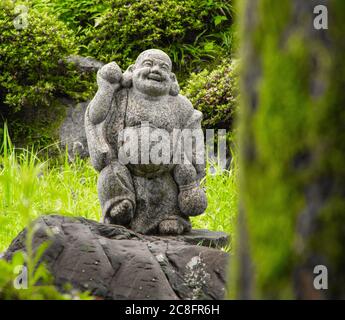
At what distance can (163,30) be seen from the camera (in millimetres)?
10141

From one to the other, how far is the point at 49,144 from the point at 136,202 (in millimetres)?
4188

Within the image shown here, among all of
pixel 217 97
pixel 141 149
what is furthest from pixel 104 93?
pixel 217 97

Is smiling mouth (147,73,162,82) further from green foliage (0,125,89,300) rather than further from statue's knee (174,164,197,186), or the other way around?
green foliage (0,125,89,300)

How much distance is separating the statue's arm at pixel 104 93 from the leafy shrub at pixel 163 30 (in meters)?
4.47

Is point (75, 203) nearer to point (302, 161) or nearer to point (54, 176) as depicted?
point (54, 176)

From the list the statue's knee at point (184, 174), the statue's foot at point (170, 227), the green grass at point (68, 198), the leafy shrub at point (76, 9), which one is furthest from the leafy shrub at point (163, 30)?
the statue's foot at point (170, 227)

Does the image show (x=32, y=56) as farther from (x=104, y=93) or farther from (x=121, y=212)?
(x=121, y=212)

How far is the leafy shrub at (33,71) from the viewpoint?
372 inches

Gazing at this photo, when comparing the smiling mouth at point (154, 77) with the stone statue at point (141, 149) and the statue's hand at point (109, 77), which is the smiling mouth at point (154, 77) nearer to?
the stone statue at point (141, 149)

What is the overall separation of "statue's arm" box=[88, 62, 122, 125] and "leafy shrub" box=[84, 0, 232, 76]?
4469mm

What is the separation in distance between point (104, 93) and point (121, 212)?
972 millimetres

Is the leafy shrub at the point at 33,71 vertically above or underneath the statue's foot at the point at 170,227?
above
